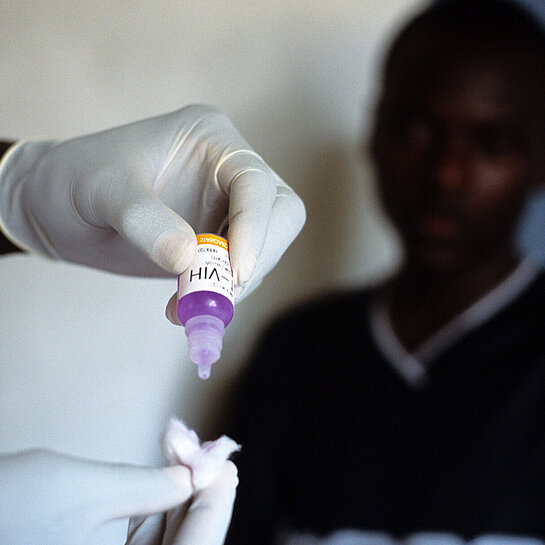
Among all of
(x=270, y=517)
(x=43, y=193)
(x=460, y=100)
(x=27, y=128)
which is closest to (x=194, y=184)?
(x=43, y=193)

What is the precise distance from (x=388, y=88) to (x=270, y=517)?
0.71 m

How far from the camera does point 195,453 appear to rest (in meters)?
0.42

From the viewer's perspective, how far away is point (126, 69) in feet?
2.78

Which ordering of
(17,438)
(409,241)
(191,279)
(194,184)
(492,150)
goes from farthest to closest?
(409,241), (492,150), (17,438), (194,184), (191,279)

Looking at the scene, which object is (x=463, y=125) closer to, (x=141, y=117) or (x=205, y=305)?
(x=141, y=117)

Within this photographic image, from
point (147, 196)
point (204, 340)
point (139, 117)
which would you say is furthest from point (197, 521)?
point (139, 117)

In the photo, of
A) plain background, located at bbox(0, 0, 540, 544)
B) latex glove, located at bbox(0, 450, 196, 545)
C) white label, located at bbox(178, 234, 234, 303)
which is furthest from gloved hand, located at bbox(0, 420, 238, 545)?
plain background, located at bbox(0, 0, 540, 544)

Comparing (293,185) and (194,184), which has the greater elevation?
(194,184)

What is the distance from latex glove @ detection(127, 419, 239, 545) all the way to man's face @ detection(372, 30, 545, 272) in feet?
2.15

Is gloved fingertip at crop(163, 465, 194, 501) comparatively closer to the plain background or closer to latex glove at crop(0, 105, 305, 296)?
latex glove at crop(0, 105, 305, 296)

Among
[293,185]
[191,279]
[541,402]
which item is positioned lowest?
[541,402]

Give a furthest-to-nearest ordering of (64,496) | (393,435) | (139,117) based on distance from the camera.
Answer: (393,435) → (139,117) → (64,496)

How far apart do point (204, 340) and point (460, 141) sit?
0.70m

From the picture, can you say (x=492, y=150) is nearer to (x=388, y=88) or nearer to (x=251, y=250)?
(x=388, y=88)
